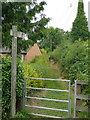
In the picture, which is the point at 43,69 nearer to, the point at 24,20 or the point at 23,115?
the point at 24,20

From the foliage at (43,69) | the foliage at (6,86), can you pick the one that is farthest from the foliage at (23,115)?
the foliage at (43,69)

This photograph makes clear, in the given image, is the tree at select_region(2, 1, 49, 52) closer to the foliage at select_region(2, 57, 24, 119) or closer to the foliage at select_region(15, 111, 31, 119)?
the foliage at select_region(2, 57, 24, 119)

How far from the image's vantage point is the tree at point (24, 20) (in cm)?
457

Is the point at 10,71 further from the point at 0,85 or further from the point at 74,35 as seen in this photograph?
the point at 74,35

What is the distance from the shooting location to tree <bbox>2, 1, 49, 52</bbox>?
15.0 ft

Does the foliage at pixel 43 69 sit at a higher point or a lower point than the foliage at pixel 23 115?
higher

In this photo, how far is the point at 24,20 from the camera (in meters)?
5.54

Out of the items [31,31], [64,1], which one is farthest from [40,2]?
[64,1]

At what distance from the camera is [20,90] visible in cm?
269

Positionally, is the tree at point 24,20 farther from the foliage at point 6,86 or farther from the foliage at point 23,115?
the foliage at point 23,115

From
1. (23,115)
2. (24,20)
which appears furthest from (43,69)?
(23,115)

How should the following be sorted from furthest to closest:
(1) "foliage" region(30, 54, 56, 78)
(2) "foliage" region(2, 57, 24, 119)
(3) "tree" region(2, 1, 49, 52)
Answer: (1) "foliage" region(30, 54, 56, 78)
(3) "tree" region(2, 1, 49, 52)
(2) "foliage" region(2, 57, 24, 119)

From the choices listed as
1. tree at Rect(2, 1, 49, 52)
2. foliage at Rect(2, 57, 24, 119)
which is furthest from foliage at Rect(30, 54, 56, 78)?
foliage at Rect(2, 57, 24, 119)

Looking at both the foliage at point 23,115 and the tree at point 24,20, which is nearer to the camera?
the foliage at point 23,115
